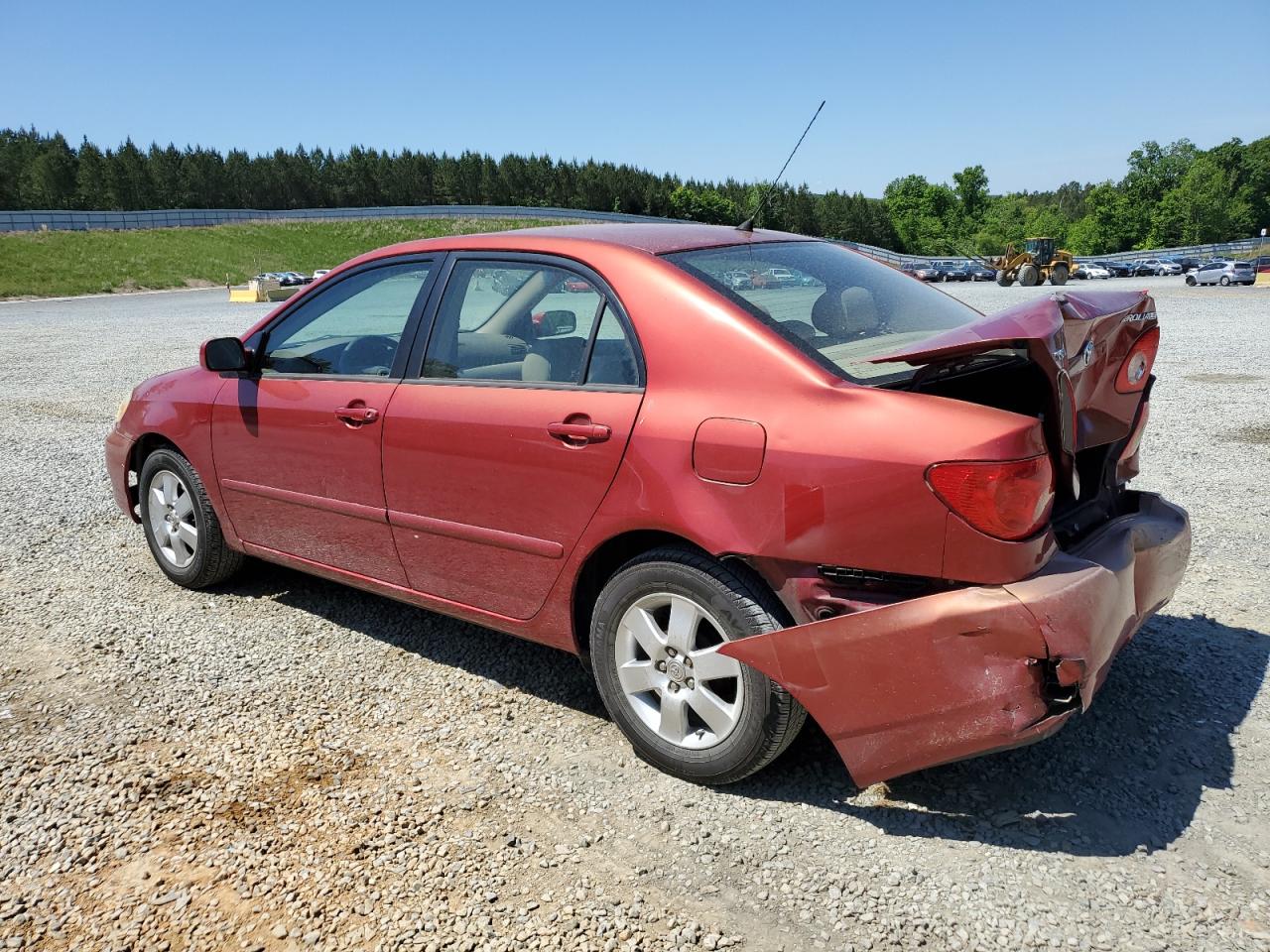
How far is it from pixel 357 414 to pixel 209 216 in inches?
3494

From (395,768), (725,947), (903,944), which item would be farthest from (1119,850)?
(395,768)

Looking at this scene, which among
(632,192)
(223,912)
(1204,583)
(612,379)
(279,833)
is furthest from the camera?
(632,192)

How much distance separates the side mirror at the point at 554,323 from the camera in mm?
3250

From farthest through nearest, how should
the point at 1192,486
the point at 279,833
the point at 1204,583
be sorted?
the point at 1192,486, the point at 1204,583, the point at 279,833

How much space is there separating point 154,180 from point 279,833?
363 feet

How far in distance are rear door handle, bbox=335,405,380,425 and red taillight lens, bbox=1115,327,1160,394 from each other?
256 cm

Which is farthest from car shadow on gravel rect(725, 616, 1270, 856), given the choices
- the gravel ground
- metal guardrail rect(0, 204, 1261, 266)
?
metal guardrail rect(0, 204, 1261, 266)

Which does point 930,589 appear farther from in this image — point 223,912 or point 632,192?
point 632,192

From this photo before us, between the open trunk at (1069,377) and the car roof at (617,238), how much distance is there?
93cm

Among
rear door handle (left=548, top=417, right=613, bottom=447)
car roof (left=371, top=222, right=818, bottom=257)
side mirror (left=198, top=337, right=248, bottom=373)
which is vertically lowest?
rear door handle (left=548, top=417, right=613, bottom=447)

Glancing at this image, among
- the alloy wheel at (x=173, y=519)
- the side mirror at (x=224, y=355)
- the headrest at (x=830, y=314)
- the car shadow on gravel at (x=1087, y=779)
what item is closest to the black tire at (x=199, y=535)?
the alloy wheel at (x=173, y=519)

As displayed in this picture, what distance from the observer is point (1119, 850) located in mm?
2586

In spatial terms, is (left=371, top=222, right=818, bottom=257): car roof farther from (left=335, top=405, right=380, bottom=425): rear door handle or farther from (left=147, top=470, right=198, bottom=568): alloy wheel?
(left=147, top=470, right=198, bottom=568): alloy wheel

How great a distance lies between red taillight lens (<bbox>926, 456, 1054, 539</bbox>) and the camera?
2.38m
